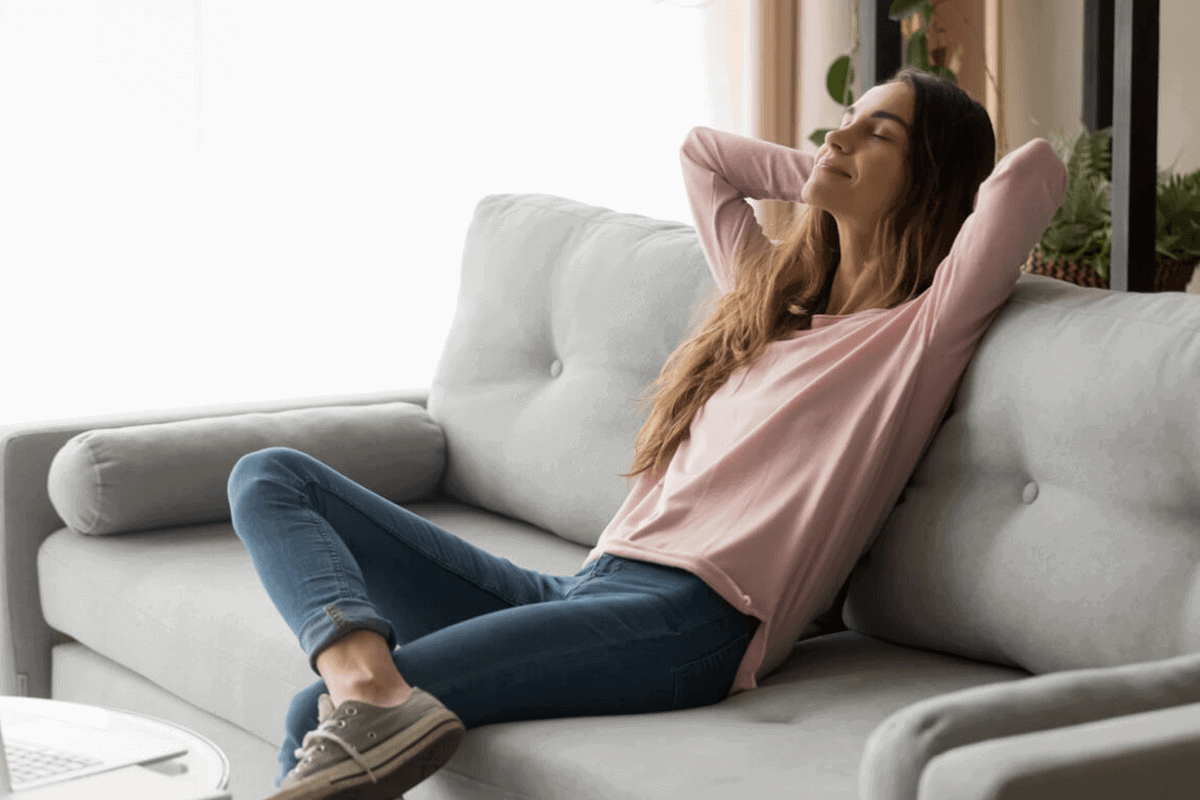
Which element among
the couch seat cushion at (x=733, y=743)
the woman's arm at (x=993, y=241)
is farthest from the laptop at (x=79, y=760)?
the woman's arm at (x=993, y=241)

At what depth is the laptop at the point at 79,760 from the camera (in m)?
1.20

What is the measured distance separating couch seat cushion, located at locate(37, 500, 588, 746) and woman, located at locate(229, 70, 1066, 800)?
0.67 ft

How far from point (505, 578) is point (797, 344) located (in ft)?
1.48

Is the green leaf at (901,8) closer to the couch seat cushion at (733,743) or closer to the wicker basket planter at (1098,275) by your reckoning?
the wicker basket planter at (1098,275)

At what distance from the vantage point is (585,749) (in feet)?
4.29

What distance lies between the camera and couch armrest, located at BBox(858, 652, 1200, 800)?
2.95 ft

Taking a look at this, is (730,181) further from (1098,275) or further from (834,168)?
(1098,275)

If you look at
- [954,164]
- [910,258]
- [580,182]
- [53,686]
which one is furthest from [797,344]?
[580,182]

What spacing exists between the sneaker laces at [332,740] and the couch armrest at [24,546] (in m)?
1.08

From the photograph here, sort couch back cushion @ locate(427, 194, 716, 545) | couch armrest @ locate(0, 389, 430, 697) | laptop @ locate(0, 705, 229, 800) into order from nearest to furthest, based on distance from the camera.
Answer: laptop @ locate(0, 705, 229, 800) → couch back cushion @ locate(427, 194, 716, 545) → couch armrest @ locate(0, 389, 430, 697)

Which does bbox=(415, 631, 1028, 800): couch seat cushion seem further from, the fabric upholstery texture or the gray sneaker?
the fabric upholstery texture

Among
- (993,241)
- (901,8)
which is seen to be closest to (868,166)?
(993,241)

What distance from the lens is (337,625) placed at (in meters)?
1.38

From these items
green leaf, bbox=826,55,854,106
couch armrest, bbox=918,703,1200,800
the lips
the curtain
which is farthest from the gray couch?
green leaf, bbox=826,55,854,106
